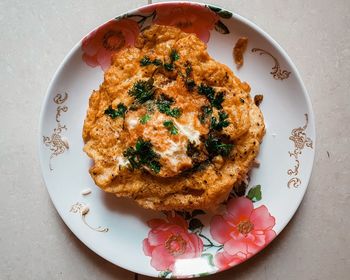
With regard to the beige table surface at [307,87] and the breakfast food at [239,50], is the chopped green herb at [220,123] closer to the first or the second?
the breakfast food at [239,50]

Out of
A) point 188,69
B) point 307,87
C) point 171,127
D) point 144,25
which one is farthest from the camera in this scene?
point 307,87

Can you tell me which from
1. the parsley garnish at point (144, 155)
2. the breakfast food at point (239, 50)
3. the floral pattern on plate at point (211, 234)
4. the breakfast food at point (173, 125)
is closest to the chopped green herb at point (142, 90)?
the breakfast food at point (173, 125)

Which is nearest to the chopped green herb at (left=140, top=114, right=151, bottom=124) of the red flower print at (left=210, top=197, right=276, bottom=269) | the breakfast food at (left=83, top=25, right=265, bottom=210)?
the breakfast food at (left=83, top=25, right=265, bottom=210)

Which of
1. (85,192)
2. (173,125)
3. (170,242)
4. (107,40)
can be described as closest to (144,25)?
(107,40)

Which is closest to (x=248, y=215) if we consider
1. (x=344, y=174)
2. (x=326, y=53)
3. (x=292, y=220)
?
(x=292, y=220)

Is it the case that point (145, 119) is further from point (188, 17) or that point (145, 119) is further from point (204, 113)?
point (188, 17)
